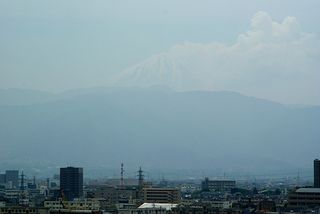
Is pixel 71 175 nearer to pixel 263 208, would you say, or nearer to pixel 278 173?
pixel 263 208

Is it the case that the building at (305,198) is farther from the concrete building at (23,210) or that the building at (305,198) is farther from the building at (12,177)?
the building at (12,177)

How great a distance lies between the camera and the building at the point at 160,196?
59000 millimetres

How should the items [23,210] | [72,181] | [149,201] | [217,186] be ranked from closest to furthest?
[23,210] → [149,201] → [72,181] → [217,186]

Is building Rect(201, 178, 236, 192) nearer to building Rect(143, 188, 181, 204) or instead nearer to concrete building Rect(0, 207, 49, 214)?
building Rect(143, 188, 181, 204)

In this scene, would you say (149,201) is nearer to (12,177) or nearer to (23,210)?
(23,210)

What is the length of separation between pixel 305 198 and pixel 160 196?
13.0 metres

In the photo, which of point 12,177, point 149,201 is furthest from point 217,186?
point 149,201

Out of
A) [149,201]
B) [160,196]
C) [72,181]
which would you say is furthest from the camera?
[72,181]

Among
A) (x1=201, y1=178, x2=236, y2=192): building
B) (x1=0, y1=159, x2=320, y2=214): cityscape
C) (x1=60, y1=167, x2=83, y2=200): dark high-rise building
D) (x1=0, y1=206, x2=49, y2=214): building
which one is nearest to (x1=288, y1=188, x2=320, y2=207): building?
(x1=0, y1=159, x2=320, y2=214): cityscape

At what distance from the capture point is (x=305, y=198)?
4931 centimetres

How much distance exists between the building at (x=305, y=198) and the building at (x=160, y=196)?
10.7 meters

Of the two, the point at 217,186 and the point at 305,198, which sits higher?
the point at 217,186

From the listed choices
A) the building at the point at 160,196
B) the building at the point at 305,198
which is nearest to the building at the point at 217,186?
the building at the point at 160,196

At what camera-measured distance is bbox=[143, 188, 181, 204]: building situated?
194 feet
